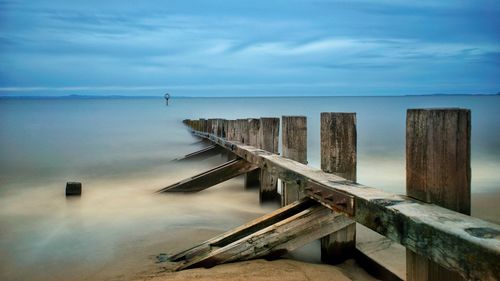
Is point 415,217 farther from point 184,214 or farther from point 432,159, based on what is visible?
point 184,214

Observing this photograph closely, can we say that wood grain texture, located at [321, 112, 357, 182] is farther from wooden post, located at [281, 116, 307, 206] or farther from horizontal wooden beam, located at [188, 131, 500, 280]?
wooden post, located at [281, 116, 307, 206]

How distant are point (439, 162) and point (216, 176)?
4195 mm

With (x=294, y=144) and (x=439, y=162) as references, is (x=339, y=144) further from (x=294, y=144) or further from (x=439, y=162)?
(x=439, y=162)

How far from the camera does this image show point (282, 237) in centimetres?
310

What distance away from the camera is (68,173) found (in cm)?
974

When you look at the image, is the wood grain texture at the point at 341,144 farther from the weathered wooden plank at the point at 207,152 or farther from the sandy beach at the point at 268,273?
the weathered wooden plank at the point at 207,152

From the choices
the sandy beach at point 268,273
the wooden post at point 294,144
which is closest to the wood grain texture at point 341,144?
the sandy beach at point 268,273

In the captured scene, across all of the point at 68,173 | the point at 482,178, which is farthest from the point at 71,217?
the point at 482,178

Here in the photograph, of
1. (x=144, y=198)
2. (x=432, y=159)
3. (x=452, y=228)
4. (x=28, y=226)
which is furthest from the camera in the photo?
(x=144, y=198)

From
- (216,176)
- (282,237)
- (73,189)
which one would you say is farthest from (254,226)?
(73,189)

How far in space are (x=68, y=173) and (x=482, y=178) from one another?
8954 millimetres

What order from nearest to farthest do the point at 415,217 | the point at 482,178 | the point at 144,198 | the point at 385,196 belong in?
the point at 415,217
the point at 385,196
the point at 144,198
the point at 482,178

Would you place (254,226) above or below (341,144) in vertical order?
below

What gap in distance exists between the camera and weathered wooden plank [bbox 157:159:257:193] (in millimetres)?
5723
